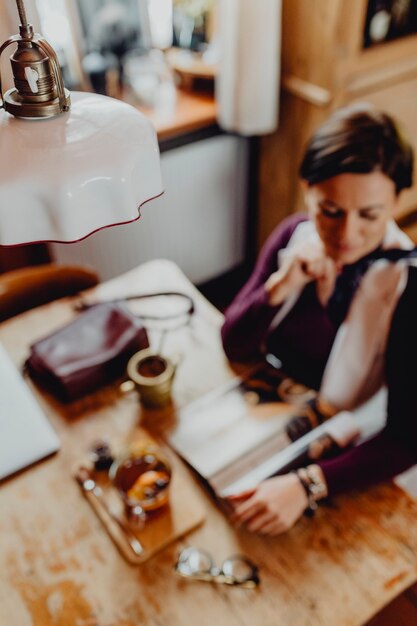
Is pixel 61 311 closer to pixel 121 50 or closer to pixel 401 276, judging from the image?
pixel 401 276

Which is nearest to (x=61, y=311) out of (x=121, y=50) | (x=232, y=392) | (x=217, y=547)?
(x=232, y=392)

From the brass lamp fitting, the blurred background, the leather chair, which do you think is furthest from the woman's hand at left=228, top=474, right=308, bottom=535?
the blurred background

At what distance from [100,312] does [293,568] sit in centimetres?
71

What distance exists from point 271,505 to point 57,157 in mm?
681

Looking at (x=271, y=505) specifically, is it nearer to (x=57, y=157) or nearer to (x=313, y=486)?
(x=313, y=486)

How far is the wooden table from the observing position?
0.92m

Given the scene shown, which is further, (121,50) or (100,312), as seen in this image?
(121,50)

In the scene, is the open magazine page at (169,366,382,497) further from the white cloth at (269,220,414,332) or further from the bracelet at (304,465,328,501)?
the white cloth at (269,220,414,332)

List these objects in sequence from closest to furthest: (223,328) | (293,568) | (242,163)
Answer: (293,568)
(223,328)
(242,163)

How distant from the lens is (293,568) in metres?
0.97

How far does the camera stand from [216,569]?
3.17 ft

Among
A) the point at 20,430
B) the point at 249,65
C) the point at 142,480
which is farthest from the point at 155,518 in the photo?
the point at 249,65

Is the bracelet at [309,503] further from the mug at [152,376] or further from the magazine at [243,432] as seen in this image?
the mug at [152,376]

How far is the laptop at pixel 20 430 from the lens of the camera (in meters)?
1.14
